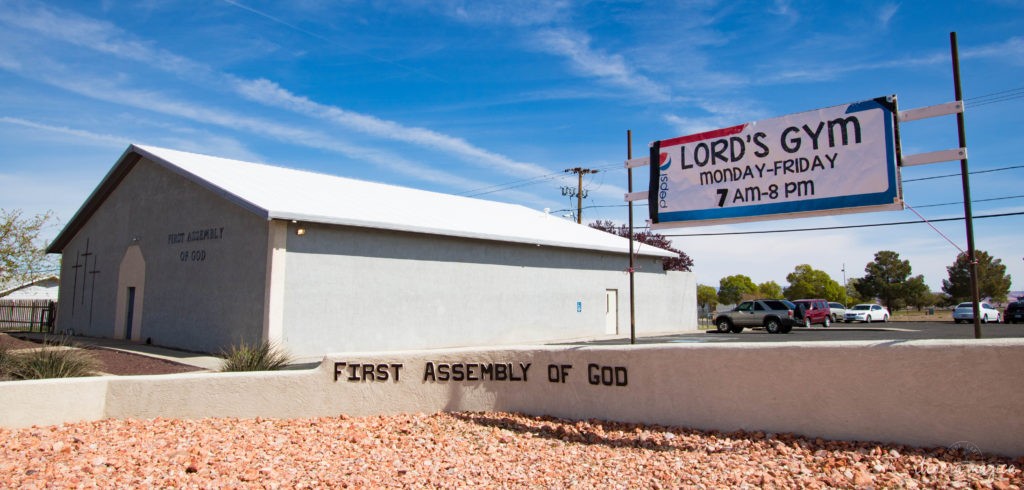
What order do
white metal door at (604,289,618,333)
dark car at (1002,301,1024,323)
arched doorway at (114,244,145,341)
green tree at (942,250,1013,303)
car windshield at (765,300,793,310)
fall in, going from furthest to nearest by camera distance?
1. green tree at (942,250,1013,303)
2. dark car at (1002,301,1024,323)
3. car windshield at (765,300,793,310)
4. white metal door at (604,289,618,333)
5. arched doorway at (114,244,145,341)

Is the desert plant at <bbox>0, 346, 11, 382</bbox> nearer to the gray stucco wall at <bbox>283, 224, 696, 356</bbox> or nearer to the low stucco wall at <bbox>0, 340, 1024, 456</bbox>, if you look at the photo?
the low stucco wall at <bbox>0, 340, 1024, 456</bbox>

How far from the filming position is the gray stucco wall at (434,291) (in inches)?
659

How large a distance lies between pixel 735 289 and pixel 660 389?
9066 centimetres

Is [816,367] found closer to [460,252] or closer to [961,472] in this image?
[961,472]

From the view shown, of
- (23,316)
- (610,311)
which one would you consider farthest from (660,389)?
(23,316)

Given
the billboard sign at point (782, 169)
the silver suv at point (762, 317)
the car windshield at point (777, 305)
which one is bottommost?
the silver suv at point (762, 317)

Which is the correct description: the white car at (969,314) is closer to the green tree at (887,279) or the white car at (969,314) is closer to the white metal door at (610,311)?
the white metal door at (610,311)

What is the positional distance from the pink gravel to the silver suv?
87.1 feet

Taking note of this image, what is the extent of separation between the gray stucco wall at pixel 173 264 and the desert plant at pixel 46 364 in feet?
19.5

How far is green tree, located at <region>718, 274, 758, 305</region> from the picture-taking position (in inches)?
3610

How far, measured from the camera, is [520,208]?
105 feet

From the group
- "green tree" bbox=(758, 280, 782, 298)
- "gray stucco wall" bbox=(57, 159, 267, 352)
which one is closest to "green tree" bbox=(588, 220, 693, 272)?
"gray stucco wall" bbox=(57, 159, 267, 352)

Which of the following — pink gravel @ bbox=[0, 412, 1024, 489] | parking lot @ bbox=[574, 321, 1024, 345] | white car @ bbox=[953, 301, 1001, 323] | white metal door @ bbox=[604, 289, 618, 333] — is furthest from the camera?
white car @ bbox=[953, 301, 1001, 323]

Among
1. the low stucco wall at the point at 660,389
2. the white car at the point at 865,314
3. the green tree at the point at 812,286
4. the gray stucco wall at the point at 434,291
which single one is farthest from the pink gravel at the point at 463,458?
the green tree at the point at 812,286
